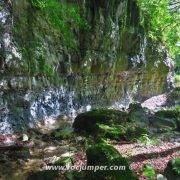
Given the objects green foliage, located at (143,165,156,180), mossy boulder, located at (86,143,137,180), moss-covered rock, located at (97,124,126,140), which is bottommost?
moss-covered rock, located at (97,124,126,140)

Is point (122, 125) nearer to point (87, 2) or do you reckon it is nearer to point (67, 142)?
point (67, 142)

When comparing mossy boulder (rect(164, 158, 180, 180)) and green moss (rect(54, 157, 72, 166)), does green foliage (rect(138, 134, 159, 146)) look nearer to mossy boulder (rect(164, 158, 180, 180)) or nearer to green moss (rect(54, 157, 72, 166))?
green moss (rect(54, 157, 72, 166))

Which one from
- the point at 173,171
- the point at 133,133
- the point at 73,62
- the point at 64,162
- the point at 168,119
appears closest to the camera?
the point at 173,171

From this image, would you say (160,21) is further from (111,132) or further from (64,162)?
(64,162)

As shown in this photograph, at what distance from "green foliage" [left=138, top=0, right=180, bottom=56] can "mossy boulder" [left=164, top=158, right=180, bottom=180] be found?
18.9 metres

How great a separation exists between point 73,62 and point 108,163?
14.5m

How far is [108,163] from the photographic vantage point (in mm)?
9703

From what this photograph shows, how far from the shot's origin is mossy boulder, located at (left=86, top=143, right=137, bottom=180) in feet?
30.8

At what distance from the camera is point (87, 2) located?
24.1 m

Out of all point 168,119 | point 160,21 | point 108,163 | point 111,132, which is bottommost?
point 168,119

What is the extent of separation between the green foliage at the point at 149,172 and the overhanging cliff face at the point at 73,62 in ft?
26.2

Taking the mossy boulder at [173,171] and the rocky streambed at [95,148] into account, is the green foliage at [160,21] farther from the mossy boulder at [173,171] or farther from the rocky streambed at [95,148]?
the mossy boulder at [173,171]

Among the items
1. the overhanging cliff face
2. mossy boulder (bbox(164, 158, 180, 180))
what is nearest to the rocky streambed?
mossy boulder (bbox(164, 158, 180, 180))

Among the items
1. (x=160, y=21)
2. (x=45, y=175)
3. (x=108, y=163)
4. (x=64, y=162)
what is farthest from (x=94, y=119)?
(x=160, y=21)
